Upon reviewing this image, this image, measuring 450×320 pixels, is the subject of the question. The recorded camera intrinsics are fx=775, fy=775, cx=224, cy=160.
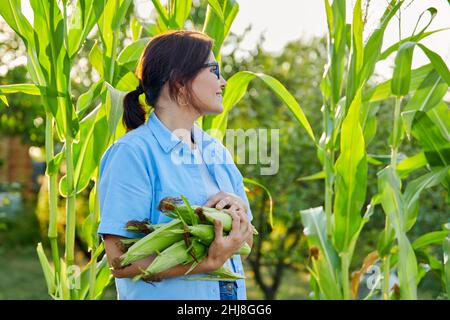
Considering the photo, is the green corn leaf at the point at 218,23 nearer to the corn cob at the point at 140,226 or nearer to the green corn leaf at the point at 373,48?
the green corn leaf at the point at 373,48

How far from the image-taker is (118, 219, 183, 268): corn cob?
3.41 ft

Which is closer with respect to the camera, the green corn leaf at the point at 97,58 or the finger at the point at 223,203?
the finger at the point at 223,203

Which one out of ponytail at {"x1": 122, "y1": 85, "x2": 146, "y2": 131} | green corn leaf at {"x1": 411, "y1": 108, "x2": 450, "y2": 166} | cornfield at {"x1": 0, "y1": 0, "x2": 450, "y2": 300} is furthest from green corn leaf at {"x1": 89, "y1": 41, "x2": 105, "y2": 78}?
green corn leaf at {"x1": 411, "y1": 108, "x2": 450, "y2": 166}

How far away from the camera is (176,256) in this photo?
3.45 ft

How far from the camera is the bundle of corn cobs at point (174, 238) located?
104 cm

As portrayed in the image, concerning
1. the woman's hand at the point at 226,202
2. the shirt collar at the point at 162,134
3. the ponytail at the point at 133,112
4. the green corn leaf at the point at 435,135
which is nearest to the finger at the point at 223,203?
the woman's hand at the point at 226,202

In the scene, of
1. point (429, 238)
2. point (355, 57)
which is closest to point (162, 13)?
point (355, 57)

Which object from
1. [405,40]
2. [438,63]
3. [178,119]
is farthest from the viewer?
[405,40]

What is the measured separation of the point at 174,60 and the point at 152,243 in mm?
269

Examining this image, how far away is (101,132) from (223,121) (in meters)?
0.27

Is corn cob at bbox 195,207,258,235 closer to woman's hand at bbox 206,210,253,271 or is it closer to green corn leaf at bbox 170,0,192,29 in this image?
woman's hand at bbox 206,210,253,271

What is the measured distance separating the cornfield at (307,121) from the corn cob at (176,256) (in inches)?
15.4

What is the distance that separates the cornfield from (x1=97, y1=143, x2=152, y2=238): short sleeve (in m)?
0.31

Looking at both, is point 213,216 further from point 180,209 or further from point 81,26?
point 81,26
